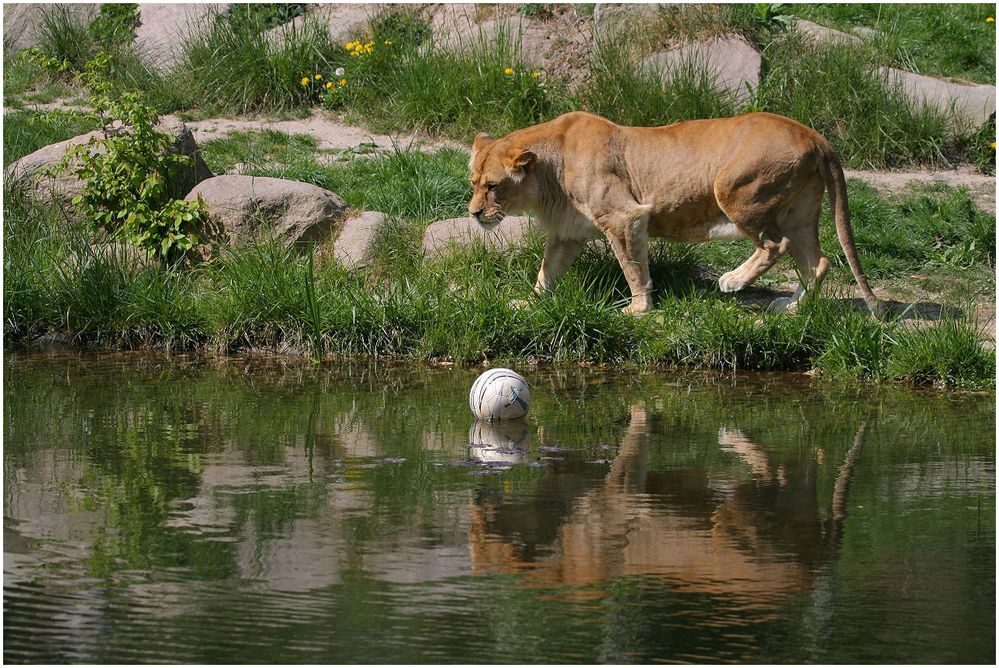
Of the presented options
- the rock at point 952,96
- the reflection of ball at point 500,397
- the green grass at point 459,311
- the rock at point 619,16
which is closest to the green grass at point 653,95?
the rock at point 619,16

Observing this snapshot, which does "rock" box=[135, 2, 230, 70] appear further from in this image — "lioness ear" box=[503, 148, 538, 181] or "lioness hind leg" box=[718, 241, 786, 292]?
"lioness hind leg" box=[718, 241, 786, 292]

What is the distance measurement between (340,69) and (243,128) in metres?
1.43

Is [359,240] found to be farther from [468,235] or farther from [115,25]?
[115,25]

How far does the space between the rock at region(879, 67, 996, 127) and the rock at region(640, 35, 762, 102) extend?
4.45ft

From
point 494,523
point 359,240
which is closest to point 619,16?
point 359,240

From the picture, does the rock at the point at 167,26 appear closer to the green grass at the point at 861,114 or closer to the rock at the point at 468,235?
the rock at the point at 468,235

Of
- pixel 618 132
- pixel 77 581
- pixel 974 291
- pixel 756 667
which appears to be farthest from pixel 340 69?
pixel 756 667

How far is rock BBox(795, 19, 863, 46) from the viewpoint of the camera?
14.6 metres

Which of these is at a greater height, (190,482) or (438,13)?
(438,13)

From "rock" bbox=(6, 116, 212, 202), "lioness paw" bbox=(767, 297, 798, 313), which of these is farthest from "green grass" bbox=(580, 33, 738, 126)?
"rock" bbox=(6, 116, 212, 202)

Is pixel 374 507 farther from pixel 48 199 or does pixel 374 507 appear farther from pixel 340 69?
pixel 340 69

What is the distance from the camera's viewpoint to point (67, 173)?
1173cm

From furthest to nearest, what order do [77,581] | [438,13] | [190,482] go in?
[438,13], [190,482], [77,581]

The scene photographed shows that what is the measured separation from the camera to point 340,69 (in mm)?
15500
